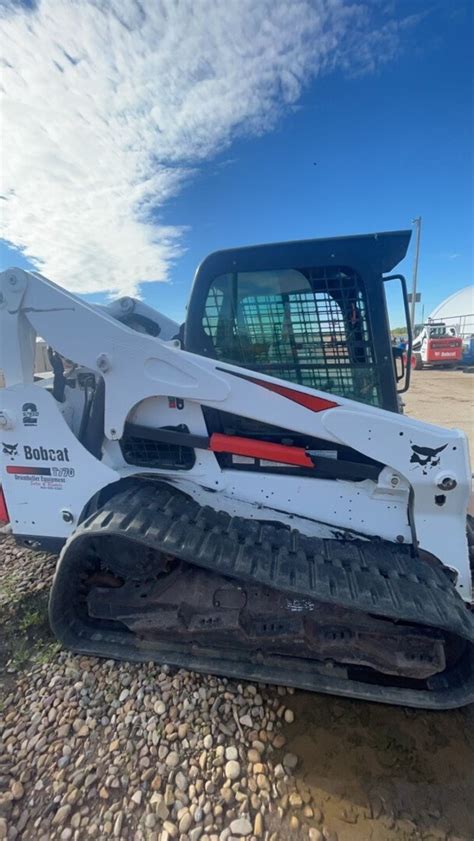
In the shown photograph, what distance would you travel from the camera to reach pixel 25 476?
8.80ft

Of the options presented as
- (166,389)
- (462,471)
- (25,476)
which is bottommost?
(462,471)

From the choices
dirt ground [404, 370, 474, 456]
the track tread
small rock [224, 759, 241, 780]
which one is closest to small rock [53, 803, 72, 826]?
small rock [224, 759, 241, 780]

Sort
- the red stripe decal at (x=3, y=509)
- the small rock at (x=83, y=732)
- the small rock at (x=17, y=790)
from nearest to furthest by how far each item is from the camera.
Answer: the small rock at (x=17, y=790) → the small rock at (x=83, y=732) → the red stripe decal at (x=3, y=509)

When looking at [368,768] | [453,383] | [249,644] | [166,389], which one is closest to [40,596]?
[249,644]

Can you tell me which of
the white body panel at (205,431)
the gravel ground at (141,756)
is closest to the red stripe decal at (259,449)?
the white body panel at (205,431)

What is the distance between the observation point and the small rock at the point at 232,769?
6.00ft

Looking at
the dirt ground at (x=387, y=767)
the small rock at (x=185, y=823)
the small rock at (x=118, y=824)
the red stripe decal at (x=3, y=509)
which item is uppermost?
the red stripe decal at (x=3, y=509)

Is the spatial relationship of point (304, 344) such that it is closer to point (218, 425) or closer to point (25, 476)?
point (218, 425)

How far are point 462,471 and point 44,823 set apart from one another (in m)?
2.63

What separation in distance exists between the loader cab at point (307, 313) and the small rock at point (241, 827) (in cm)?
213

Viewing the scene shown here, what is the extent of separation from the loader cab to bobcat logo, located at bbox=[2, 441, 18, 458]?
1.38 m

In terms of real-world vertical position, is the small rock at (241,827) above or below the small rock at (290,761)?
above

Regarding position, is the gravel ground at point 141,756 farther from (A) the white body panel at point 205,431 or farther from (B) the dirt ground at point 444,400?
(B) the dirt ground at point 444,400

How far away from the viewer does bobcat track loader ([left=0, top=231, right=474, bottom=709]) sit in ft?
7.06
